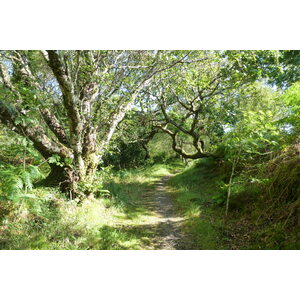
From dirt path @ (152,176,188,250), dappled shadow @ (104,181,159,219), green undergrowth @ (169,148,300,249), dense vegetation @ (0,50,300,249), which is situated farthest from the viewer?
dappled shadow @ (104,181,159,219)

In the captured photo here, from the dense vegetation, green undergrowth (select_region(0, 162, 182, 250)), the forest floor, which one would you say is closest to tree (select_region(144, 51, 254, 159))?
the dense vegetation

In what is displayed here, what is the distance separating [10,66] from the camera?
6.85m

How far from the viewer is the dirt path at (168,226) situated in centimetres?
466

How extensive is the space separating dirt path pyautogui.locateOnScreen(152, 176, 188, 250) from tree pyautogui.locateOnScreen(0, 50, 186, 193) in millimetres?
2685

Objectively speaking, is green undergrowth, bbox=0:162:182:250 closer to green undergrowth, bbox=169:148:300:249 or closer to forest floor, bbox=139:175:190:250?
forest floor, bbox=139:175:190:250

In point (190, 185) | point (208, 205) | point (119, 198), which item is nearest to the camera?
point (208, 205)

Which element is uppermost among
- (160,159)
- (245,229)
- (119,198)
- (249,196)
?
(249,196)

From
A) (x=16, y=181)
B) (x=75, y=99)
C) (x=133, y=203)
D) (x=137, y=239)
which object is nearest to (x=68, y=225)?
(x=137, y=239)

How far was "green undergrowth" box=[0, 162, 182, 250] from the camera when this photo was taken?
12.9 feet

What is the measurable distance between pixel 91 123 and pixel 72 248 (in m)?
4.01

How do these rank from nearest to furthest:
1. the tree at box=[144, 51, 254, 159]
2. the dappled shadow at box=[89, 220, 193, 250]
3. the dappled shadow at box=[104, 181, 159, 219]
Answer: the dappled shadow at box=[89, 220, 193, 250] < the dappled shadow at box=[104, 181, 159, 219] < the tree at box=[144, 51, 254, 159]

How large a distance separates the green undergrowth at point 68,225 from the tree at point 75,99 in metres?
0.86
